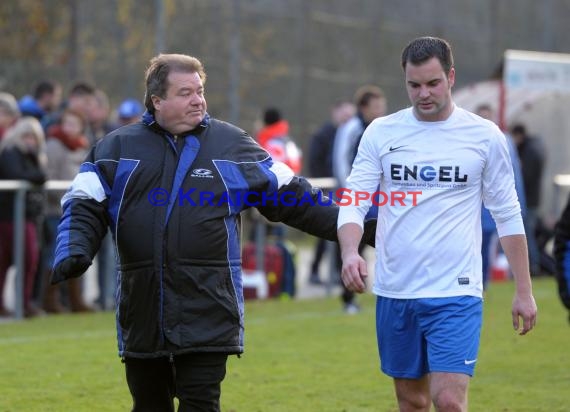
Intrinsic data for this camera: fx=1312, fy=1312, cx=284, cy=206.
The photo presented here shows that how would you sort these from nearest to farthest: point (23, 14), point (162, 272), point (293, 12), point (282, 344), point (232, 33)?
point (162, 272) → point (282, 344) → point (23, 14) → point (232, 33) → point (293, 12)

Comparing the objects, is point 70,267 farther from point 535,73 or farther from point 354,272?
point 535,73

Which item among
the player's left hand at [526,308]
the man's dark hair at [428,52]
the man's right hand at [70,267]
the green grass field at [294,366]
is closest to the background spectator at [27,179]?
the green grass field at [294,366]

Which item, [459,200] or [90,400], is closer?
[459,200]

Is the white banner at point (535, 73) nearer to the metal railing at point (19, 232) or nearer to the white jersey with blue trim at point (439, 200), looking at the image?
the metal railing at point (19, 232)

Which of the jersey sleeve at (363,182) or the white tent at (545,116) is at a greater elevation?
the white tent at (545,116)

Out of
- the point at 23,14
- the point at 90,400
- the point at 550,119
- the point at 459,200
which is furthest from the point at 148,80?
the point at 550,119

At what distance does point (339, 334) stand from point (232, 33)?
10508 millimetres

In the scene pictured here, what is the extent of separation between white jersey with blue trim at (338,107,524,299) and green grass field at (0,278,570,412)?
2613mm

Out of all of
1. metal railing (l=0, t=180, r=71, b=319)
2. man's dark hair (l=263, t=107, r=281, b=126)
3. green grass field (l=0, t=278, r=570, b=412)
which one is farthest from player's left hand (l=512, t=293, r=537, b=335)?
man's dark hair (l=263, t=107, r=281, b=126)

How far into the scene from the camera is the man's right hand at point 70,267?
5.87 meters

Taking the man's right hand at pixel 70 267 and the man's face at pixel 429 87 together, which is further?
the man's face at pixel 429 87

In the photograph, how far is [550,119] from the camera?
22703mm

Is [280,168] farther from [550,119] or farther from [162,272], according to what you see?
[550,119]

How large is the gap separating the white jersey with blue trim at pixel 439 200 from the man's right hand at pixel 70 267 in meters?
1.24
